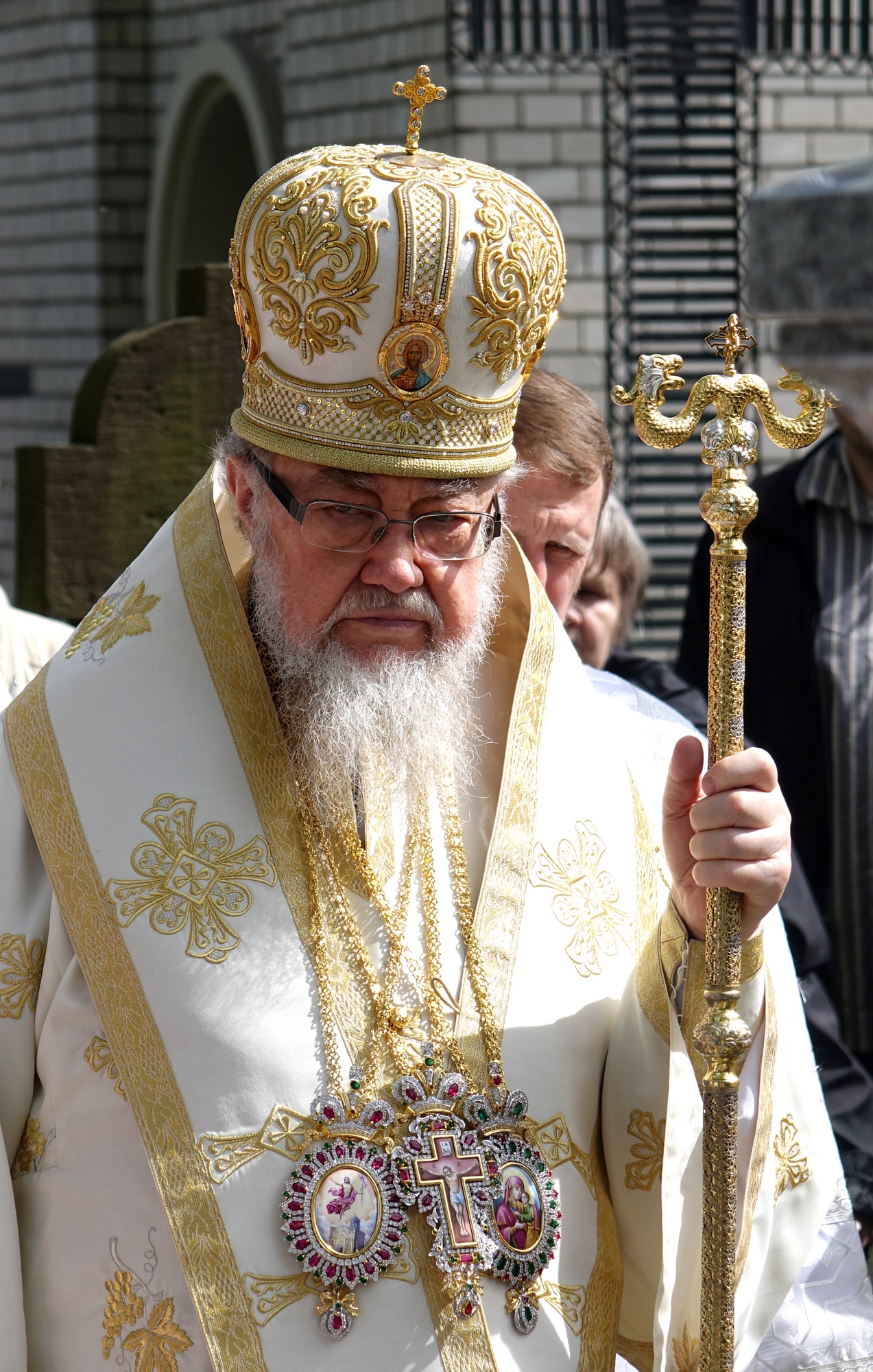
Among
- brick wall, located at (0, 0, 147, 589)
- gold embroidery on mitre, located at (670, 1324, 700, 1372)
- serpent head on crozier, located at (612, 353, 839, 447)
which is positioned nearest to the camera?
serpent head on crozier, located at (612, 353, 839, 447)

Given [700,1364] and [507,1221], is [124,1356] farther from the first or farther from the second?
[700,1364]

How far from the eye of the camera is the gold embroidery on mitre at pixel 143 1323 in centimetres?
219

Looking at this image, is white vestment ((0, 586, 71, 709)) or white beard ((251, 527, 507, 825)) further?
white vestment ((0, 586, 71, 709))

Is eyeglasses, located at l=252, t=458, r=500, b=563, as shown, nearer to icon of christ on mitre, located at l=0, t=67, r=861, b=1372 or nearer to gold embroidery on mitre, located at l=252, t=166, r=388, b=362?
icon of christ on mitre, located at l=0, t=67, r=861, b=1372

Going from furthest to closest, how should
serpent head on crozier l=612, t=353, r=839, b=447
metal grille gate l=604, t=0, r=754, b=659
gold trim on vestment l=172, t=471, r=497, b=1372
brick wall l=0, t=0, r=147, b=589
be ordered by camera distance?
brick wall l=0, t=0, r=147, b=589 < metal grille gate l=604, t=0, r=754, b=659 < gold trim on vestment l=172, t=471, r=497, b=1372 < serpent head on crozier l=612, t=353, r=839, b=447

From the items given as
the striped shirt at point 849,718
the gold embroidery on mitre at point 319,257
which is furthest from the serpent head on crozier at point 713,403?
the striped shirt at point 849,718

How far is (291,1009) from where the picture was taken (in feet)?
7.43

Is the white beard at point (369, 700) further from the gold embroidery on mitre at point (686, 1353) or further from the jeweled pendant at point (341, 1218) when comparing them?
the gold embroidery on mitre at point (686, 1353)

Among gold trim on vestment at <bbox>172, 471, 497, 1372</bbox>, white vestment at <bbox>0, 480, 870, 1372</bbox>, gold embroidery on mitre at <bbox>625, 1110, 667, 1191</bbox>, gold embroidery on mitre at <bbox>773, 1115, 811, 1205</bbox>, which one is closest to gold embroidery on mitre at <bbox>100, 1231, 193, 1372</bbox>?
white vestment at <bbox>0, 480, 870, 1372</bbox>

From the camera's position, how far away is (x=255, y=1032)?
2.23m

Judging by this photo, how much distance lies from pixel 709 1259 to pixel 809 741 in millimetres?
2164

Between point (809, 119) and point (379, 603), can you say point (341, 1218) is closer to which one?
point (379, 603)

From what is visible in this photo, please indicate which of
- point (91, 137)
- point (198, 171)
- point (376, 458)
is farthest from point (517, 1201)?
point (91, 137)

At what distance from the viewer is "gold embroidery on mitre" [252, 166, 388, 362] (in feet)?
7.67
